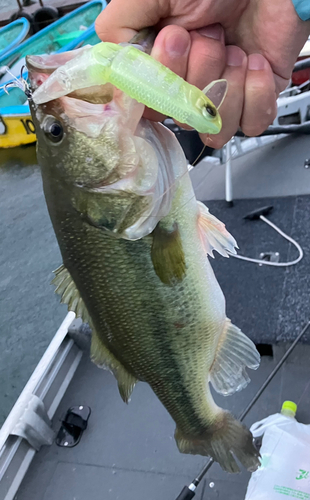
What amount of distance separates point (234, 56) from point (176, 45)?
0.22 metres

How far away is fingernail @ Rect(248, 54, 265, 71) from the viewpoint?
3.21 ft

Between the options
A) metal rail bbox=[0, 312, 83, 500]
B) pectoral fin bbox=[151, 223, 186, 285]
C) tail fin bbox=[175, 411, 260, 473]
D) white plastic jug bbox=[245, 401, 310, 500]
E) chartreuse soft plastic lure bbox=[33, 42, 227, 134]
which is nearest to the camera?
chartreuse soft plastic lure bbox=[33, 42, 227, 134]

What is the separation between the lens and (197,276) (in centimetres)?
102

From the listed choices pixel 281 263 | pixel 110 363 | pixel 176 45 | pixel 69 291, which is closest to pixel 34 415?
pixel 110 363

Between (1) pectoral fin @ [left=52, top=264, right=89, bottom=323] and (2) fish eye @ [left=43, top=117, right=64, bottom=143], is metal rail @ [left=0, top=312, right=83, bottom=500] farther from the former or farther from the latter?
(2) fish eye @ [left=43, top=117, right=64, bottom=143]

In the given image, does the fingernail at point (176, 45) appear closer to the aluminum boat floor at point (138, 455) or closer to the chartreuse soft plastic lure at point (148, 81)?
the chartreuse soft plastic lure at point (148, 81)

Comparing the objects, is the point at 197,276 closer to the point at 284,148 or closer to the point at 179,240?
the point at 179,240

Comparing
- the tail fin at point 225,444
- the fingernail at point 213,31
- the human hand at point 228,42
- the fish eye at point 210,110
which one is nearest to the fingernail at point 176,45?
the human hand at point 228,42

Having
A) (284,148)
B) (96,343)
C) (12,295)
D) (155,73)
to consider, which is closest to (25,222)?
(12,295)

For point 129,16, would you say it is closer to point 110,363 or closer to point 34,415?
point 110,363

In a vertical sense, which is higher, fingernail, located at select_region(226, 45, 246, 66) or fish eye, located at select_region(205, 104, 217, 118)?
fish eye, located at select_region(205, 104, 217, 118)

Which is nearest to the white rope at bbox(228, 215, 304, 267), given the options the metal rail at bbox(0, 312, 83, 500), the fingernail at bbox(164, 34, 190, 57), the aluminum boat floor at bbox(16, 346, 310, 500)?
the aluminum boat floor at bbox(16, 346, 310, 500)

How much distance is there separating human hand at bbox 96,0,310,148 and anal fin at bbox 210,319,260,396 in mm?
547

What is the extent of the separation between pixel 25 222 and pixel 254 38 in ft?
14.0
